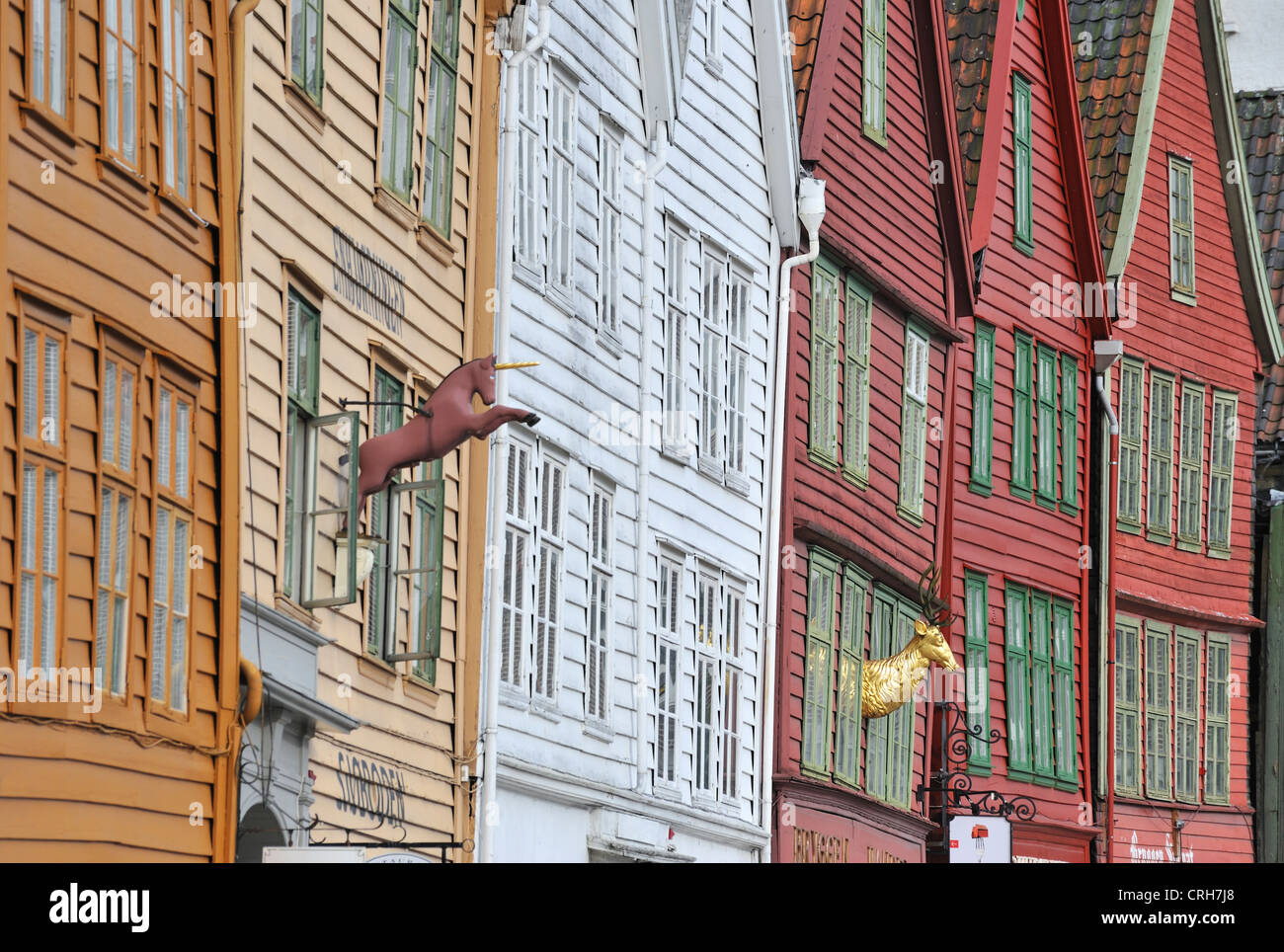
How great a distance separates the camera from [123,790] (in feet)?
32.9

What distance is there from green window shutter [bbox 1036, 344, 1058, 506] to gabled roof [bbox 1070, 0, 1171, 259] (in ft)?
8.10

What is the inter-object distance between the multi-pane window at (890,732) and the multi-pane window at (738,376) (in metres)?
2.72

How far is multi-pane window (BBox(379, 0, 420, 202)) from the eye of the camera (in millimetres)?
13898

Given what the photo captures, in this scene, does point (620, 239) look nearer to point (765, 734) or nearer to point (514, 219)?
point (514, 219)

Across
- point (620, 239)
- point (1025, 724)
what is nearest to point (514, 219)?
point (620, 239)

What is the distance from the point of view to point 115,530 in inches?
394

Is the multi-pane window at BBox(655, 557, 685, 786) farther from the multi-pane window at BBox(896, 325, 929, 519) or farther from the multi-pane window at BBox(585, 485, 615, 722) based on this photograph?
the multi-pane window at BBox(896, 325, 929, 519)

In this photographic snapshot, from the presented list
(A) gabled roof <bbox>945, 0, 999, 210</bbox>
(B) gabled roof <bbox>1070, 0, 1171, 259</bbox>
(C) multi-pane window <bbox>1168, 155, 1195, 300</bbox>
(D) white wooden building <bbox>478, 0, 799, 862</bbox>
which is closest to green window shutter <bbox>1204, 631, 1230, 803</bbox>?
(C) multi-pane window <bbox>1168, 155, 1195, 300</bbox>

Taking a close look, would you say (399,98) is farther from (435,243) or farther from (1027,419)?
(1027,419)

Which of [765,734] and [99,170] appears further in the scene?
[765,734]

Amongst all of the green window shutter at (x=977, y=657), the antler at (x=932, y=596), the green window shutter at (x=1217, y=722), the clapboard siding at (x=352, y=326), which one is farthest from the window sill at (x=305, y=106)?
the green window shutter at (x=1217, y=722)

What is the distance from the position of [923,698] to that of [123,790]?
13549 millimetres

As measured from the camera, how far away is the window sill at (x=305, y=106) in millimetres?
12367
